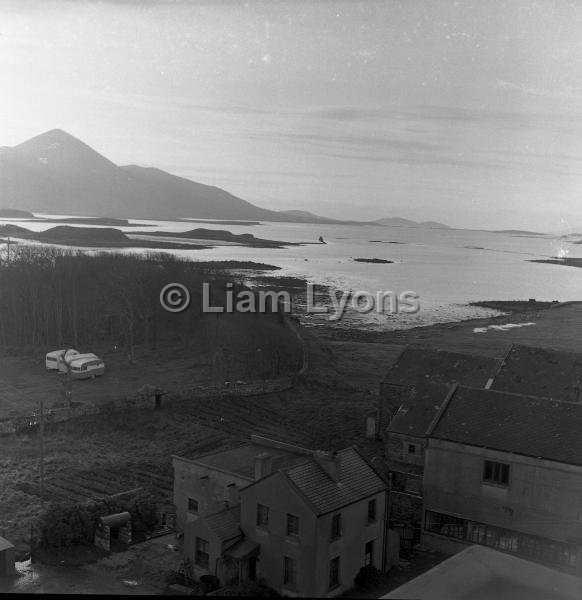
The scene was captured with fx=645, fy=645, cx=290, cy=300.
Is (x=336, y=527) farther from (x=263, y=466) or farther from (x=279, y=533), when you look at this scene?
(x=263, y=466)

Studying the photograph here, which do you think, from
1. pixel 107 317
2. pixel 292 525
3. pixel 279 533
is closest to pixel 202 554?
pixel 279 533

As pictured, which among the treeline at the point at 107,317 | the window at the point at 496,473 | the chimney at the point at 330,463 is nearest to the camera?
the chimney at the point at 330,463

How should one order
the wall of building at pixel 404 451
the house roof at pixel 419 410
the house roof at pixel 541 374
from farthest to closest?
the house roof at pixel 541 374 → the house roof at pixel 419 410 → the wall of building at pixel 404 451

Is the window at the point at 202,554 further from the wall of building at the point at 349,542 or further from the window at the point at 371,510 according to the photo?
the window at the point at 371,510

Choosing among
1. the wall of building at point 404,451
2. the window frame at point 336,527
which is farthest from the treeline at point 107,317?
the window frame at point 336,527

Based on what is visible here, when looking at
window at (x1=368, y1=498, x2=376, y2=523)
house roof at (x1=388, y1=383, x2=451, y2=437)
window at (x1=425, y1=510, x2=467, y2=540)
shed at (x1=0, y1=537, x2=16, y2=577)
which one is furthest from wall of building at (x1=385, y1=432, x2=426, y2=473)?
shed at (x1=0, y1=537, x2=16, y2=577)
